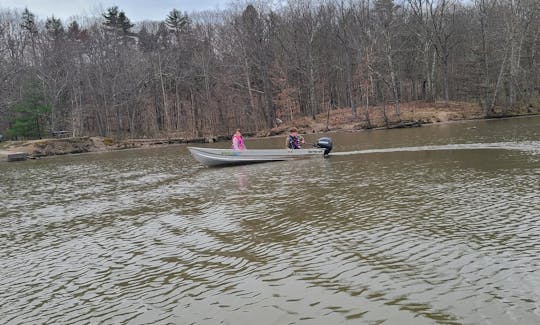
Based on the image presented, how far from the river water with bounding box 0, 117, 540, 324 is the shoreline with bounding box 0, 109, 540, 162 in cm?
2754

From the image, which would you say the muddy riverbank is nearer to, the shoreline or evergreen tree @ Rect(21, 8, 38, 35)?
the shoreline

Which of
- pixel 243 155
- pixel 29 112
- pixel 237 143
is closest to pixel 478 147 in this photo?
pixel 243 155

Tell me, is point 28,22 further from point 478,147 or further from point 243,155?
point 478,147

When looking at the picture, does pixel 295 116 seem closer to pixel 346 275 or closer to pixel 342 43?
pixel 342 43

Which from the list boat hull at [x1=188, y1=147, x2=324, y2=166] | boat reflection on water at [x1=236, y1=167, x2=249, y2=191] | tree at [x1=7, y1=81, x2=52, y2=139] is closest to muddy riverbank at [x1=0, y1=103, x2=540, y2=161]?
tree at [x1=7, y1=81, x2=52, y2=139]

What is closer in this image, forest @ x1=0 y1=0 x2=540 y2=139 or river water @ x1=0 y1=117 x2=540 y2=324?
river water @ x1=0 y1=117 x2=540 y2=324

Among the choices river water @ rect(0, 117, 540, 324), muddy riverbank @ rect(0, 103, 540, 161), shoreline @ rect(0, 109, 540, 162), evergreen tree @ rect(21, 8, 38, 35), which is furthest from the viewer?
evergreen tree @ rect(21, 8, 38, 35)

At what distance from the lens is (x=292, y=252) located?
7.78 metres

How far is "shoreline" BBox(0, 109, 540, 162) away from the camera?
132ft

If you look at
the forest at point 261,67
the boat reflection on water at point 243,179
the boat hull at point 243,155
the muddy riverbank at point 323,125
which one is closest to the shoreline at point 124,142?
the muddy riverbank at point 323,125

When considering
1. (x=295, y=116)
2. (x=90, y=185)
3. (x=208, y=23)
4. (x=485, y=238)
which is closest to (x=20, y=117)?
(x=208, y=23)

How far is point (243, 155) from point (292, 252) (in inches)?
595

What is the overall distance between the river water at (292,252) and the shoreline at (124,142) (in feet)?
90.4

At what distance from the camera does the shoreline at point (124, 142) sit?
40094 mm
